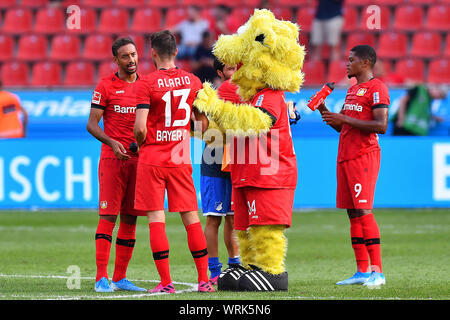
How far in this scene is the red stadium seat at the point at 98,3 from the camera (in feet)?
60.0

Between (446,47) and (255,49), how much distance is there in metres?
10.7

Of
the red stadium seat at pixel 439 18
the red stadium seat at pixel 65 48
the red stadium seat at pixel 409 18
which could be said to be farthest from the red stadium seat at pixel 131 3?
the red stadium seat at pixel 439 18

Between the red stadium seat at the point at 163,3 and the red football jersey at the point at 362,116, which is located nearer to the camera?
the red football jersey at the point at 362,116

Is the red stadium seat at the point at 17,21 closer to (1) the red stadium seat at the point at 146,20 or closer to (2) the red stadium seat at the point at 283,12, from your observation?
(1) the red stadium seat at the point at 146,20

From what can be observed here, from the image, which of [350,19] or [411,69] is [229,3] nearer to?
[350,19]

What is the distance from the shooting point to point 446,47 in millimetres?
16422

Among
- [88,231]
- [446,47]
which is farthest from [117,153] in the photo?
[446,47]

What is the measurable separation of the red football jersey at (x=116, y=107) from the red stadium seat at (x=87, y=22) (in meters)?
11.4

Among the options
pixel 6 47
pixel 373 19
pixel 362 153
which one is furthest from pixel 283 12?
pixel 362 153

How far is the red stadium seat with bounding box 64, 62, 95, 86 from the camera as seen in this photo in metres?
17.0

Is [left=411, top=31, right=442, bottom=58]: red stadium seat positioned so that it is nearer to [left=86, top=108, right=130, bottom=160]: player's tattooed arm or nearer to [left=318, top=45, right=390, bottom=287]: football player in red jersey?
[left=318, top=45, right=390, bottom=287]: football player in red jersey

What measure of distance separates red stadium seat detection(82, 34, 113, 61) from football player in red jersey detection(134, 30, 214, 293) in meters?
11.2

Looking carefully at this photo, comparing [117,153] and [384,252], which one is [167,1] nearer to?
[384,252]

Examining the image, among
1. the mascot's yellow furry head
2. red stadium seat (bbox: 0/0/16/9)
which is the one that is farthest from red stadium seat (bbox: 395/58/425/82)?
the mascot's yellow furry head
